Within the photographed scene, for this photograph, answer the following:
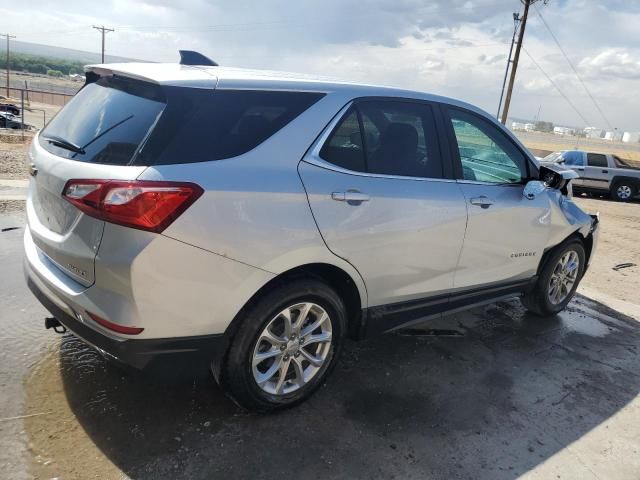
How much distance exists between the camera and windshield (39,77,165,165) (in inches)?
94.3

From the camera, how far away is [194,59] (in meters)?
3.12

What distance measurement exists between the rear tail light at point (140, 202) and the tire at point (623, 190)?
722 inches

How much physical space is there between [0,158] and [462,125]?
1092 centimetres

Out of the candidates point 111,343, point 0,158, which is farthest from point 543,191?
point 0,158

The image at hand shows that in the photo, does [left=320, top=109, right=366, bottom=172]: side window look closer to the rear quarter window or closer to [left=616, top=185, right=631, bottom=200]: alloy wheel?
the rear quarter window

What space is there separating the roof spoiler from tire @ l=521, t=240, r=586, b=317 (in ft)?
10.7

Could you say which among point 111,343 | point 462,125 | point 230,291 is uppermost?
point 462,125

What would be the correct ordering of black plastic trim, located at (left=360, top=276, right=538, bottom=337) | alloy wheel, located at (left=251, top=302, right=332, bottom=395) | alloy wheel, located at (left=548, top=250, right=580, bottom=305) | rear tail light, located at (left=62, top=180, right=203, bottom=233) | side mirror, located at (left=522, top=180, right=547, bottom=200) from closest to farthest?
1. rear tail light, located at (left=62, top=180, right=203, bottom=233)
2. alloy wheel, located at (left=251, top=302, right=332, bottom=395)
3. black plastic trim, located at (left=360, top=276, right=538, bottom=337)
4. side mirror, located at (left=522, top=180, right=547, bottom=200)
5. alloy wheel, located at (left=548, top=250, right=580, bottom=305)

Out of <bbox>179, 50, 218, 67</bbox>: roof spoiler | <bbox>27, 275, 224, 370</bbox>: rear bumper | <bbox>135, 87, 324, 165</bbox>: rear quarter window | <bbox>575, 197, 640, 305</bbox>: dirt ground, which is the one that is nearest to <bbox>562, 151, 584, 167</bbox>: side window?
<bbox>575, 197, 640, 305</bbox>: dirt ground

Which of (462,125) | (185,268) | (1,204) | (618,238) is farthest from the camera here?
(618,238)

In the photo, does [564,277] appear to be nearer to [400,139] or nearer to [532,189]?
[532,189]

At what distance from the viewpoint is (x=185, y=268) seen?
7.57ft

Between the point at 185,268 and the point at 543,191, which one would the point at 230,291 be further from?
the point at 543,191

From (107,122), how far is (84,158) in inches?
9.3
